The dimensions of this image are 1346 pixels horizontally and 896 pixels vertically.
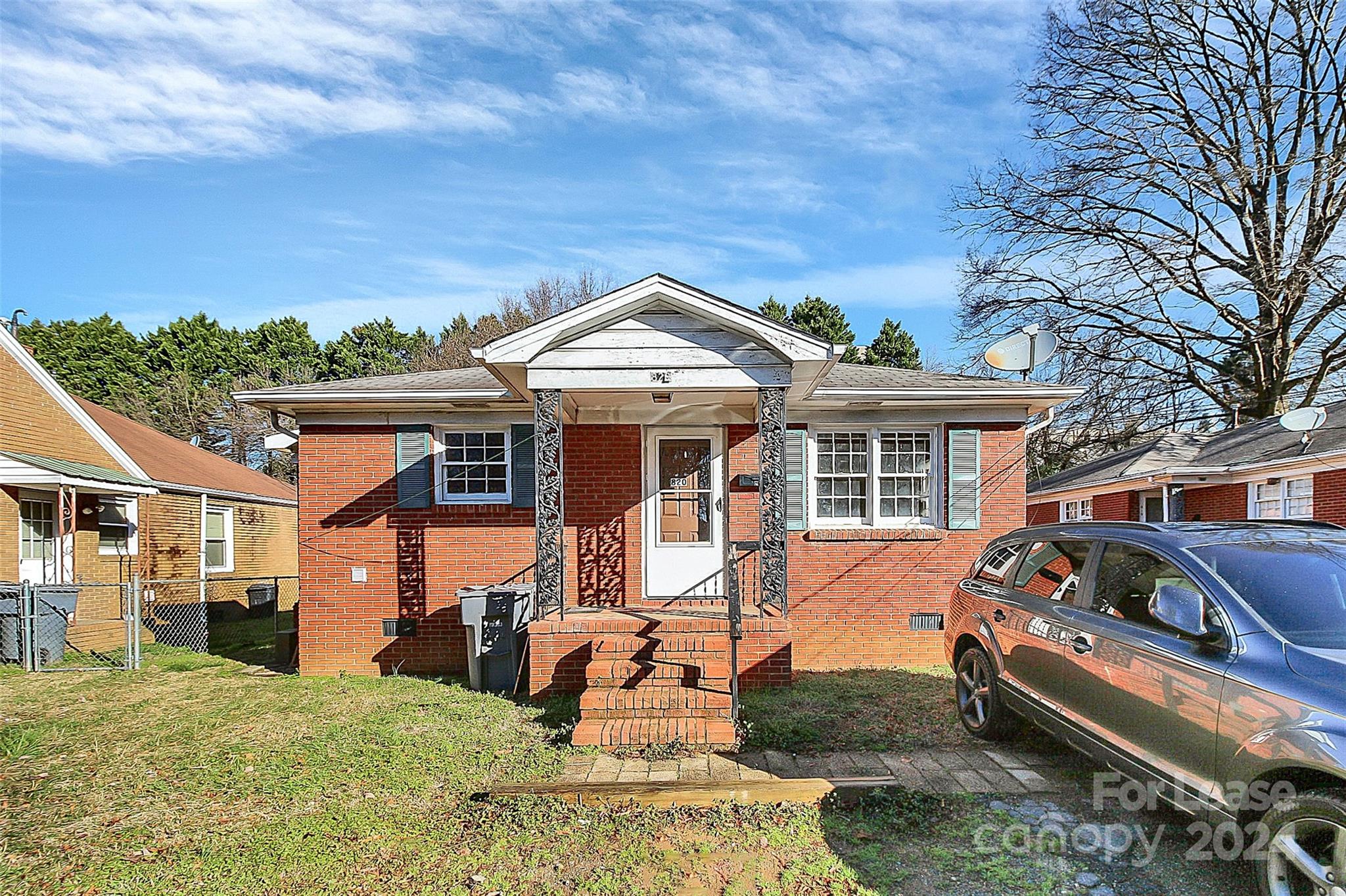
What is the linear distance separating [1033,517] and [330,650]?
854 inches

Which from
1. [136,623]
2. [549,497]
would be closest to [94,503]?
[136,623]

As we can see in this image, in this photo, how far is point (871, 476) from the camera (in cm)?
941

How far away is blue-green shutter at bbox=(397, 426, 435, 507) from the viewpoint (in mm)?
9281

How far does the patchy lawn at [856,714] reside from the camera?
19.2 feet

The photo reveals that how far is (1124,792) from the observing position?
15.1ft

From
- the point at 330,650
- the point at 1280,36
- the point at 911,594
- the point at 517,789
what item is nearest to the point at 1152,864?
the point at 517,789

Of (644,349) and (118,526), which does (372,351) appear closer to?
(118,526)

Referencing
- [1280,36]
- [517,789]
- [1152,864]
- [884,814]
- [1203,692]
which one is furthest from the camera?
[1280,36]

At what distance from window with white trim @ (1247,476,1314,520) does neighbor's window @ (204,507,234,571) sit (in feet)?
70.4

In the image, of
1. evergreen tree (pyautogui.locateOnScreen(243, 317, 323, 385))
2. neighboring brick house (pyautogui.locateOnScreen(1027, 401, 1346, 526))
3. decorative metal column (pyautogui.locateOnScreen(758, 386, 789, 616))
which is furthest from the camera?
evergreen tree (pyautogui.locateOnScreen(243, 317, 323, 385))

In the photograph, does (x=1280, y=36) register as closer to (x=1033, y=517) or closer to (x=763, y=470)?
(x=1033, y=517)

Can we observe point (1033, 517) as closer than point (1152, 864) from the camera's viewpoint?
No

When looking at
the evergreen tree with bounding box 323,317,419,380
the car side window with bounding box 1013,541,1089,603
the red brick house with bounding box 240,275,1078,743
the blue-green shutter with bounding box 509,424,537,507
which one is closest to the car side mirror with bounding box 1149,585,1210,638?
the car side window with bounding box 1013,541,1089,603

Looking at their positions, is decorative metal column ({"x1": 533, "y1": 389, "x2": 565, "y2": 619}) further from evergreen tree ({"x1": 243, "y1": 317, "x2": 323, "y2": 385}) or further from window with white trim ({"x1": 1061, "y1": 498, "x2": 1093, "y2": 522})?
evergreen tree ({"x1": 243, "y1": 317, "x2": 323, "y2": 385})
